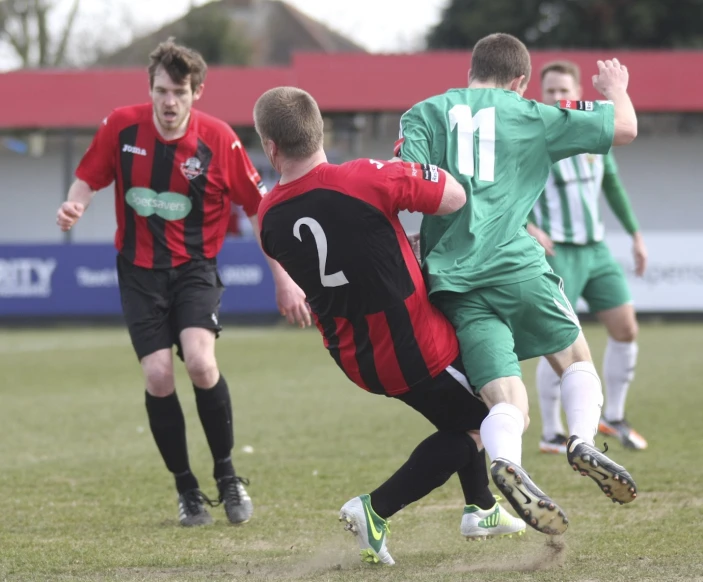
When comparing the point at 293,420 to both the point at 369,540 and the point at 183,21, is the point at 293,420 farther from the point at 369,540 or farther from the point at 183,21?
the point at 183,21

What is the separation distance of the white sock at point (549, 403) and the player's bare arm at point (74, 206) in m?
3.17

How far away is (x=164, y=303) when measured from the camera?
5.39 meters

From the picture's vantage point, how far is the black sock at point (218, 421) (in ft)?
17.9

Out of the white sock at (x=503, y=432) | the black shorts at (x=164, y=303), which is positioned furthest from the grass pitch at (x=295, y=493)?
the black shorts at (x=164, y=303)

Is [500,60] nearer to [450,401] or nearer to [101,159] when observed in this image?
[450,401]

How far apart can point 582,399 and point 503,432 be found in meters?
0.44

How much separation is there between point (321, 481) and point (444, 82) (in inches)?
666

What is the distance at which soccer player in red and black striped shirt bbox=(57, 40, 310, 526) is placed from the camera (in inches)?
209

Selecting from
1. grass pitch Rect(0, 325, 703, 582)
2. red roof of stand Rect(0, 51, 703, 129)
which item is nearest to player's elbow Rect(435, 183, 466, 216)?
grass pitch Rect(0, 325, 703, 582)

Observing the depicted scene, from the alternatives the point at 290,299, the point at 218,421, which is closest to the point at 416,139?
the point at 290,299

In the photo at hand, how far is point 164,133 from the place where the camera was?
5.50 meters

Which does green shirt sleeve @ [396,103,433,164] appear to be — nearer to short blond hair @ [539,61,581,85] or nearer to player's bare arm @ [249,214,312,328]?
player's bare arm @ [249,214,312,328]

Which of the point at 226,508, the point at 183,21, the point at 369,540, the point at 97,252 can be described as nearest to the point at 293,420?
the point at 226,508

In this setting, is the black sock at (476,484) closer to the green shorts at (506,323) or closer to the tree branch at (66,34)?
the green shorts at (506,323)
